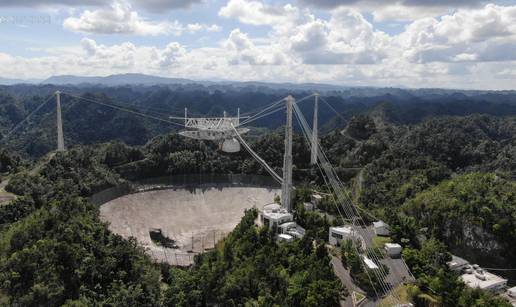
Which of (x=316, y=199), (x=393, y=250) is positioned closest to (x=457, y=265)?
(x=393, y=250)

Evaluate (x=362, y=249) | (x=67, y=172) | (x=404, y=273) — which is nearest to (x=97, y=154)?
(x=67, y=172)

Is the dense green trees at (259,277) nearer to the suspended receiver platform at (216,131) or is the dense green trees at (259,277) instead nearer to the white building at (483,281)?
the white building at (483,281)

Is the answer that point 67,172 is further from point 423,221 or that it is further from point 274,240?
point 423,221

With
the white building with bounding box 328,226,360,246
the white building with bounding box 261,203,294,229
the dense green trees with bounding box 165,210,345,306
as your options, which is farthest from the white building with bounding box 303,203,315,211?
the dense green trees with bounding box 165,210,345,306

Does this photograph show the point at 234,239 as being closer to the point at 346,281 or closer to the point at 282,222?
the point at 282,222

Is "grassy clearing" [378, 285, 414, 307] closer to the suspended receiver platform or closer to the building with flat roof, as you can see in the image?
the building with flat roof
